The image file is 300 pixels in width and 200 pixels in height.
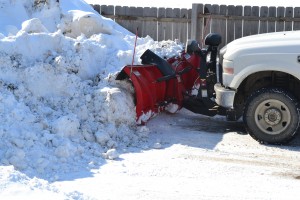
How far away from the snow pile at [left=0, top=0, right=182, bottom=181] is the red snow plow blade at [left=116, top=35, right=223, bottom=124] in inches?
9.2

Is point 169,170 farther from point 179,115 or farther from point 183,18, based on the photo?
point 183,18

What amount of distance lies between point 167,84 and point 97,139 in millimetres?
2014

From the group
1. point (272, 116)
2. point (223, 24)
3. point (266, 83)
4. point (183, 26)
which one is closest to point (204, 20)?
point (223, 24)

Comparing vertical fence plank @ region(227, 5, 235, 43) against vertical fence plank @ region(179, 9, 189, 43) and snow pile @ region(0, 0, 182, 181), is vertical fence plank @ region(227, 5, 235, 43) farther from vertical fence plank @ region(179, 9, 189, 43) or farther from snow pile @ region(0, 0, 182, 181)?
snow pile @ region(0, 0, 182, 181)

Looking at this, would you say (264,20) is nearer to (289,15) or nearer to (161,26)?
(289,15)

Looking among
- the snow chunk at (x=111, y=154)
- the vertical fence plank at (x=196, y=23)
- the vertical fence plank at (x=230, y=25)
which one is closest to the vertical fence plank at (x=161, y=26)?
the vertical fence plank at (x=196, y=23)

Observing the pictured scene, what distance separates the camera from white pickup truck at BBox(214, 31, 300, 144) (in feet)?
25.4

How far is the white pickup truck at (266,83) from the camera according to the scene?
7.74m

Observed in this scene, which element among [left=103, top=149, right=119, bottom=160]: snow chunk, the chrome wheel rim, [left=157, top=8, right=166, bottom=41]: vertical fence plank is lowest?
[left=103, top=149, right=119, bottom=160]: snow chunk

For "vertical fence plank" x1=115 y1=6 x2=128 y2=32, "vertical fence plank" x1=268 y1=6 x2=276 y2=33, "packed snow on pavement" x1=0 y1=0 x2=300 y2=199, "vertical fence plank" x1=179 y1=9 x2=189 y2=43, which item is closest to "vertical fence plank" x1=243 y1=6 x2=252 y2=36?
"vertical fence plank" x1=268 y1=6 x2=276 y2=33

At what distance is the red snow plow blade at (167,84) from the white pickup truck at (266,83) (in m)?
0.56

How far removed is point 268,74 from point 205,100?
1.18 meters

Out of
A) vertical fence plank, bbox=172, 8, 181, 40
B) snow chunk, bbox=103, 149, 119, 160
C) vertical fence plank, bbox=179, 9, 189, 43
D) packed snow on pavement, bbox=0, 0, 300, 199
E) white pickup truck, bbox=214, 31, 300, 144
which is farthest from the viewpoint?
vertical fence plank, bbox=172, 8, 181, 40

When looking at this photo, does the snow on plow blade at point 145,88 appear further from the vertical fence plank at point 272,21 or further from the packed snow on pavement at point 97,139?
the vertical fence plank at point 272,21
